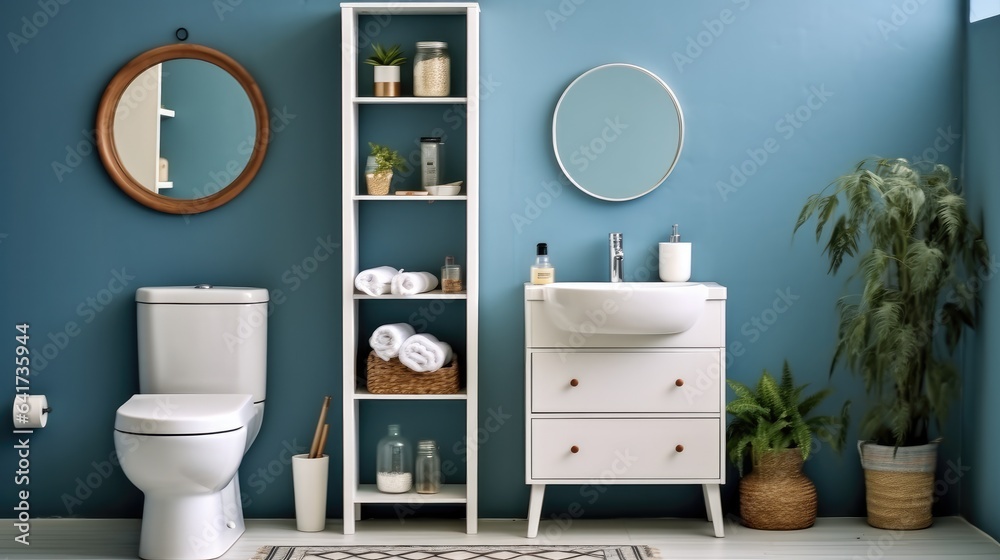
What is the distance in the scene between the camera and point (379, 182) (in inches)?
128

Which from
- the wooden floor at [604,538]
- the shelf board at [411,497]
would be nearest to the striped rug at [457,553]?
the wooden floor at [604,538]

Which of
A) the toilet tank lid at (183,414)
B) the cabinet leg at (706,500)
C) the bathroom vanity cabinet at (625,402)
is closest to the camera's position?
the toilet tank lid at (183,414)

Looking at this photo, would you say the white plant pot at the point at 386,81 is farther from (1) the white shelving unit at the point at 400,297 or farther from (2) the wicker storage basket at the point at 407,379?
(2) the wicker storage basket at the point at 407,379

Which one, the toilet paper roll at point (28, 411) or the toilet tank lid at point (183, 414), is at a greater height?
the toilet tank lid at point (183, 414)

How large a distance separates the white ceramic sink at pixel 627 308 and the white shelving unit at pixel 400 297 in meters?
0.37

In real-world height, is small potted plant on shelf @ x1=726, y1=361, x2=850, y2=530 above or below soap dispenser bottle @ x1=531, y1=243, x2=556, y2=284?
below

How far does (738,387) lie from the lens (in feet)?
10.6

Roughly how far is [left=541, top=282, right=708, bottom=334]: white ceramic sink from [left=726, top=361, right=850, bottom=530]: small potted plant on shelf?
43 centimetres

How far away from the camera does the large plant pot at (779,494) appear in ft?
10.5

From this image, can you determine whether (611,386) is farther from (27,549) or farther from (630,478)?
(27,549)

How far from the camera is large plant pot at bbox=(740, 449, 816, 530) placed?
3207 millimetres

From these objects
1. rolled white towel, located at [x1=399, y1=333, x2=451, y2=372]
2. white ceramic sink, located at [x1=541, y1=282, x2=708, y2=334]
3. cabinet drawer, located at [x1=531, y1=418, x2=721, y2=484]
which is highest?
white ceramic sink, located at [x1=541, y1=282, x2=708, y2=334]

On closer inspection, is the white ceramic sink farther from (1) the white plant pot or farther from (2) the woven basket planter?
(1) the white plant pot

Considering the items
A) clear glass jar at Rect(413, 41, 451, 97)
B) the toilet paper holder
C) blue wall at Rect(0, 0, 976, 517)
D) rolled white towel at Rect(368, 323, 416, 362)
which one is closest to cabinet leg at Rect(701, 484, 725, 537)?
blue wall at Rect(0, 0, 976, 517)
